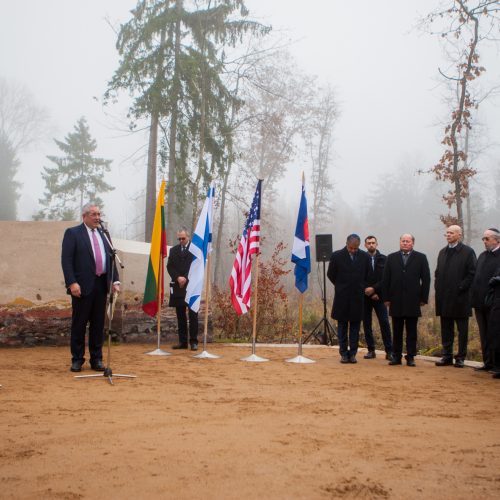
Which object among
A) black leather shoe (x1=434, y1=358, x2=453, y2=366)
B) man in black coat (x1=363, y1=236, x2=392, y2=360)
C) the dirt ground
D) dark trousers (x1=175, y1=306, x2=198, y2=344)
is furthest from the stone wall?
black leather shoe (x1=434, y1=358, x2=453, y2=366)

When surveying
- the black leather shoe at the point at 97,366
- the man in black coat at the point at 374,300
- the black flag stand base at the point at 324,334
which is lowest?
the black leather shoe at the point at 97,366

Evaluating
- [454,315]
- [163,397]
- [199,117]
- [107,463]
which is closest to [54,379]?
[163,397]

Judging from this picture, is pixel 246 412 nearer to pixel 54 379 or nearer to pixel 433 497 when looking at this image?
pixel 433 497

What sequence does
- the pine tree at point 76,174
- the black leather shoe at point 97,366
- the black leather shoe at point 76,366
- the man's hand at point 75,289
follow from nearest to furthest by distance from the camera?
the man's hand at point 75,289 < the black leather shoe at point 76,366 < the black leather shoe at point 97,366 < the pine tree at point 76,174

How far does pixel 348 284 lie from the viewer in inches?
353

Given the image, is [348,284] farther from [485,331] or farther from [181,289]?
[181,289]

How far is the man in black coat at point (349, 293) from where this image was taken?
8883mm

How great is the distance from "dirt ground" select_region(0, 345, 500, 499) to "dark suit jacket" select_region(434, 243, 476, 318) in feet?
4.19

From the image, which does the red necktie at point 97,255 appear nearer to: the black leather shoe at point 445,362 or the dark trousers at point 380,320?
the dark trousers at point 380,320

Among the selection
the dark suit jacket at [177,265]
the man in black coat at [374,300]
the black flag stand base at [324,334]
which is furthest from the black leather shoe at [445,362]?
the dark suit jacket at [177,265]

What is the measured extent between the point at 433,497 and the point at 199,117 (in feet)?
56.7

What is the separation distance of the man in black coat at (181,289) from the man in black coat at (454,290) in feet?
13.3

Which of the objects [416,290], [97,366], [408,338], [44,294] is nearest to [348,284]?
[416,290]

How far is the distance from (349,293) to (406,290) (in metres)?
0.84
